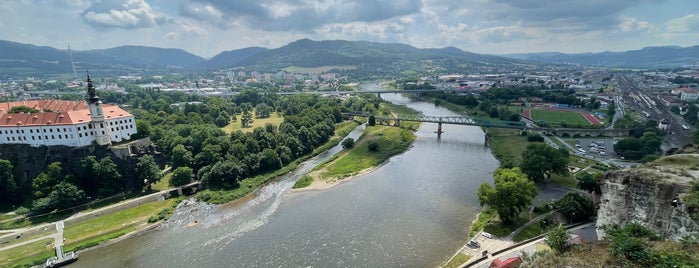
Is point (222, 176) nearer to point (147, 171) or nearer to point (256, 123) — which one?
point (147, 171)

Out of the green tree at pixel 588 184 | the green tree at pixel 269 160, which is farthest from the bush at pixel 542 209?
the green tree at pixel 269 160

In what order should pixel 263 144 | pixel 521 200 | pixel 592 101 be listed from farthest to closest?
1. pixel 592 101
2. pixel 263 144
3. pixel 521 200

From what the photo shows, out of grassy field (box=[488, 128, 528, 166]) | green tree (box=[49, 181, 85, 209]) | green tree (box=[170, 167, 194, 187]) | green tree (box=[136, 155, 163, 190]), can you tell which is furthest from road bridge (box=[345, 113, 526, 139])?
green tree (box=[49, 181, 85, 209])

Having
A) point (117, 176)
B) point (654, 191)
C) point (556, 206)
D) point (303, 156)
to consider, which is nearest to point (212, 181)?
point (117, 176)

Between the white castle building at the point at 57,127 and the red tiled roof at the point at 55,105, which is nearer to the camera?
the white castle building at the point at 57,127

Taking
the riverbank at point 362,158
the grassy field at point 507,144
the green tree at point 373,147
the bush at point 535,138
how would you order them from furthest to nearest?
the bush at point 535,138
the green tree at point 373,147
the grassy field at point 507,144
the riverbank at point 362,158

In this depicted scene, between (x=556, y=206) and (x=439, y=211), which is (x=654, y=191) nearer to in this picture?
(x=556, y=206)

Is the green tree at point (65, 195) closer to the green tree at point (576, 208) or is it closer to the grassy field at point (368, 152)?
the grassy field at point (368, 152)

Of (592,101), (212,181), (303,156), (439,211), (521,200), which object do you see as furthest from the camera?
(592,101)
